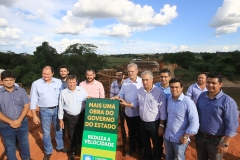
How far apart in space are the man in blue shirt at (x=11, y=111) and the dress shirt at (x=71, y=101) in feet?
2.03

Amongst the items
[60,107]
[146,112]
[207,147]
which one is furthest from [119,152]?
[207,147]

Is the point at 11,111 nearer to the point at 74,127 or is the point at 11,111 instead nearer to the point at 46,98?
the point at 46,98

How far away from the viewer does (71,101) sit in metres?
3.68

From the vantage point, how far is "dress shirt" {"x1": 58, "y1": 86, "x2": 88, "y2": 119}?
3.68 m

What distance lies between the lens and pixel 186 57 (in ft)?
149

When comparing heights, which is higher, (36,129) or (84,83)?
(84,83)

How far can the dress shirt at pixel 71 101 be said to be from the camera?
12.1 feet

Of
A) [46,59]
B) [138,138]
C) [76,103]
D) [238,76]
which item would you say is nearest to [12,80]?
[76,103]

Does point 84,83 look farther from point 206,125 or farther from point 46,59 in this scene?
point 46,59

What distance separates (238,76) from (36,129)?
3495 centimetres

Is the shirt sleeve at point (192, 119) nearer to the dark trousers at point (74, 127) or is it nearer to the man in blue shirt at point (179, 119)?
the man in blue shirt at point (179, 119)

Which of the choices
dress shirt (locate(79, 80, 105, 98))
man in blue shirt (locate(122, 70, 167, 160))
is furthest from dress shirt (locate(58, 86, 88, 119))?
man in blue shirt (locate(122, 70, 167, 160))

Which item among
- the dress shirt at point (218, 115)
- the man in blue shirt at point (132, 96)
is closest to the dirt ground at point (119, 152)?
the man in blue shirt at point (132, 96)

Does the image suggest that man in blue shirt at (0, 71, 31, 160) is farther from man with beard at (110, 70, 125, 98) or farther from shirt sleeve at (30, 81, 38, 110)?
man with beard at (110, 70, 125, 98)
